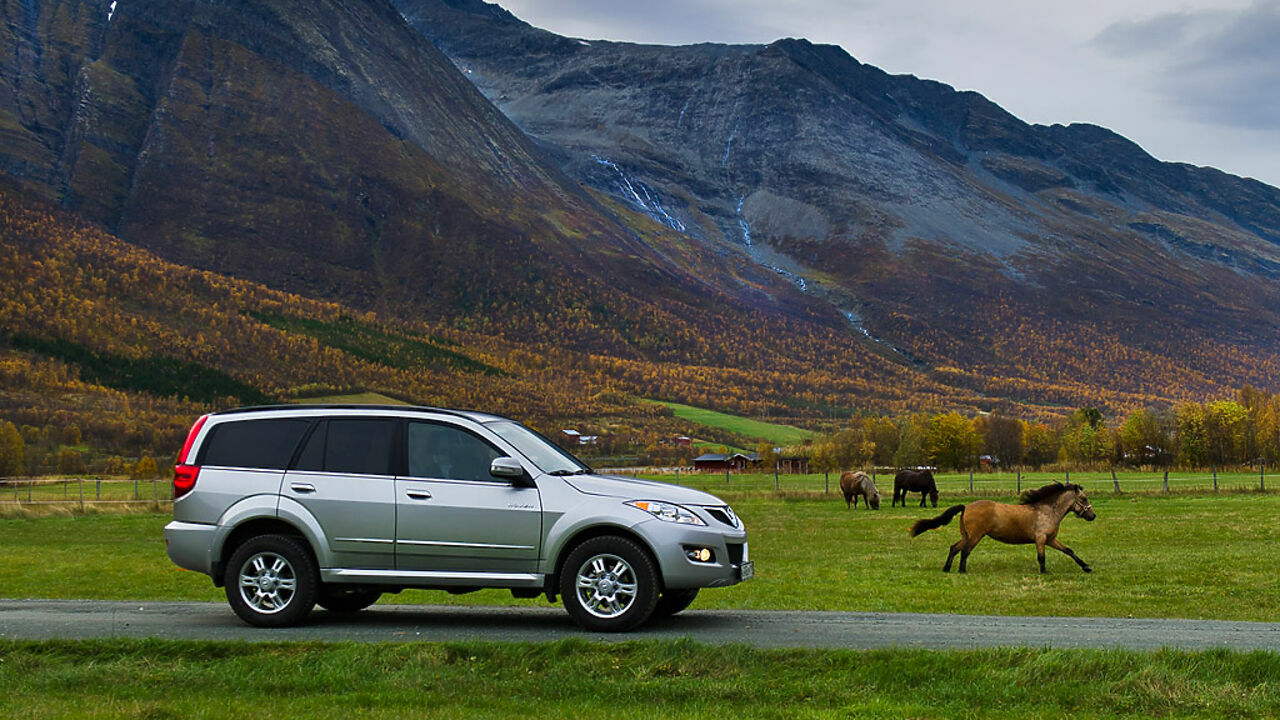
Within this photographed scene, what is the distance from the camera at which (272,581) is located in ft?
47.1

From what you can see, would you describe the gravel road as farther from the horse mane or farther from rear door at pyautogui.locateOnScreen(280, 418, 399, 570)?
the horse mane

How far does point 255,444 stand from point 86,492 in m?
90.9

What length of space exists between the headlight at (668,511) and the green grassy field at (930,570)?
3888 mm

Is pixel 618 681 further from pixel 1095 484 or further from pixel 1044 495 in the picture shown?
pixel 1095 484

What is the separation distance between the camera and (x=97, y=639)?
12914 millimetres

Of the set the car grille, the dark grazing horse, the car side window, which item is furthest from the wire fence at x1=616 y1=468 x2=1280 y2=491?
the car side window

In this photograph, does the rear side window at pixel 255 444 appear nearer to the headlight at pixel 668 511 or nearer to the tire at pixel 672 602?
the headlight at pixel 668 511

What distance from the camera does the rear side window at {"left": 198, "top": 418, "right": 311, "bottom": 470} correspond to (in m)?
14.8

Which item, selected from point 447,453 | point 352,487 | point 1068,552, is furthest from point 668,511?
point 1068,552

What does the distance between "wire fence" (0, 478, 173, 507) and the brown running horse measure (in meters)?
47.8

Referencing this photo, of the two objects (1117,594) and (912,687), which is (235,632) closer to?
(912,687)

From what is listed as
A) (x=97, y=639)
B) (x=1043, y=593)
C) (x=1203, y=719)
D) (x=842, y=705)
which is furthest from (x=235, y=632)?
(x=1043, y=593)

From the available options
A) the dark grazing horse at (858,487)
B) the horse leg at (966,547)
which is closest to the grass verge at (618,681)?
the horse leg at (966,547)

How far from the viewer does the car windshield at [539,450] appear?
47.7 ft
